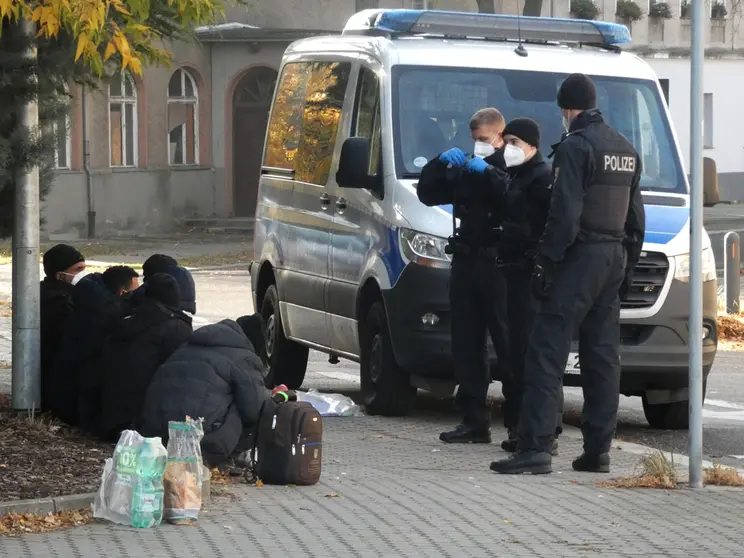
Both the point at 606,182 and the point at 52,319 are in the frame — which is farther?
the point at 52,319

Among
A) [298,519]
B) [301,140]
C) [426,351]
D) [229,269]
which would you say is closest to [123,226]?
[229,269]

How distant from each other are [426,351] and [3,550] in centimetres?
434

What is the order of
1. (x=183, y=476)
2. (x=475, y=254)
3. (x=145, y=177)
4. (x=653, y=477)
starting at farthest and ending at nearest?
(x=145, y=177) < (x=475, y=254) < (x=653, y=477) < (x=183, y=476)

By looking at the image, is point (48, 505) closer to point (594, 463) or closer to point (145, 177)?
point (594, 463)

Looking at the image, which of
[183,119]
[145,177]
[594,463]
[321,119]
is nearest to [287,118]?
[321,119]

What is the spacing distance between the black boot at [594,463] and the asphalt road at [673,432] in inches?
54.8

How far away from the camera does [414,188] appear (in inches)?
425

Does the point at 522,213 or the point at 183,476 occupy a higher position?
the point at 522,213

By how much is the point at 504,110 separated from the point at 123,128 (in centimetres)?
2646

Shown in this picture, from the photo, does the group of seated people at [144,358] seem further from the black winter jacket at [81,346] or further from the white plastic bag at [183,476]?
the white plastic bag at [183,476]

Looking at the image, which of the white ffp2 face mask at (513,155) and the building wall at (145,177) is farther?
the building wall at (145,177)

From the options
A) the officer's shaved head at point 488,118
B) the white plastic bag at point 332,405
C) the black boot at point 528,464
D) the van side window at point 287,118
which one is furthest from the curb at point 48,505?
the van side window at point 287,118

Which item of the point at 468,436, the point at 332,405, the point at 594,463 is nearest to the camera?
the point at 594,463

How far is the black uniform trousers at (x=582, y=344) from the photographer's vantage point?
859 cm
